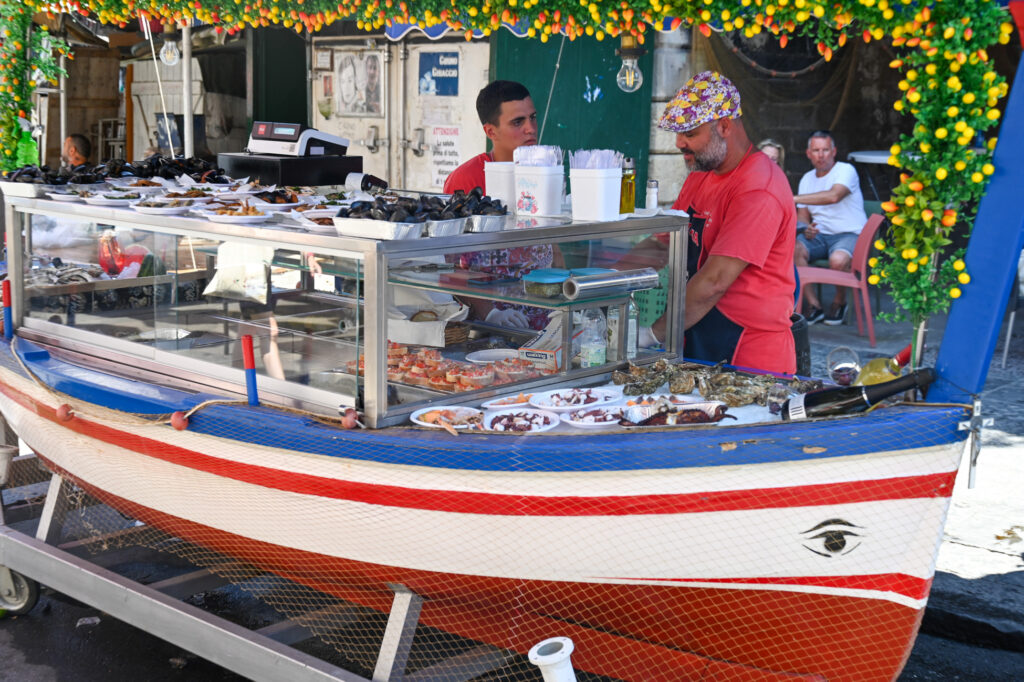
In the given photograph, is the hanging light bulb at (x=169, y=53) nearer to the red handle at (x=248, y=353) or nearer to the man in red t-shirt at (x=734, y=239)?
the man in red t-shirt at (x=734, y=239)

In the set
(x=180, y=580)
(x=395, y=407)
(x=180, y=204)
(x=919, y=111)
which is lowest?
(x=180, y=580)

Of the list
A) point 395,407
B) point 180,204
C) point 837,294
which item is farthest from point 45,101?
point 395,407

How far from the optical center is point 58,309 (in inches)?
173

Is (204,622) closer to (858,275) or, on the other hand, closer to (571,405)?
(571,405)

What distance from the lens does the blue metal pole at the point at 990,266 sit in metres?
2.65

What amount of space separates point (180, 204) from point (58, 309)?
2.94ft

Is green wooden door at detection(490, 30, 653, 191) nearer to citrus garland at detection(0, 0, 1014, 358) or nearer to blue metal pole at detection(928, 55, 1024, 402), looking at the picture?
citrus garland at detection(0, 0, 1014, 358)

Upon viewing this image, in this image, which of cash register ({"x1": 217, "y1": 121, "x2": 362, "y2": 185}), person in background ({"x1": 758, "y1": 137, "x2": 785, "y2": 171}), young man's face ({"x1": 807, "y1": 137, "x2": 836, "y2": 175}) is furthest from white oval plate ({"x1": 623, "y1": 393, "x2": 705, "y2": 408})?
young man's face ({"x1": 807, "y1": 137, "x2": 836, "y2": 175})

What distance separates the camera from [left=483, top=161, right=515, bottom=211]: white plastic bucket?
3.79 metres

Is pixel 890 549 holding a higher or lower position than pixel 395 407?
lower

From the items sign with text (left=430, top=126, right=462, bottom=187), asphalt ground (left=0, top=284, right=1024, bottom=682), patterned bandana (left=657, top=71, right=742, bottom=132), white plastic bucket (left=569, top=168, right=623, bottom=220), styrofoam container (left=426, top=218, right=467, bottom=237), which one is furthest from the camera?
sign with text (left=430, top=126, right=462, bottom=187)

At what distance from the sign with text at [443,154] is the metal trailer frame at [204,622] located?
679cm

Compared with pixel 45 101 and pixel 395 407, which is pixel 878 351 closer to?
pixel 395 407

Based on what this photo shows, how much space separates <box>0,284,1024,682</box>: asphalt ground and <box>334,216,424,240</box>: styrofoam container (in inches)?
62.5
